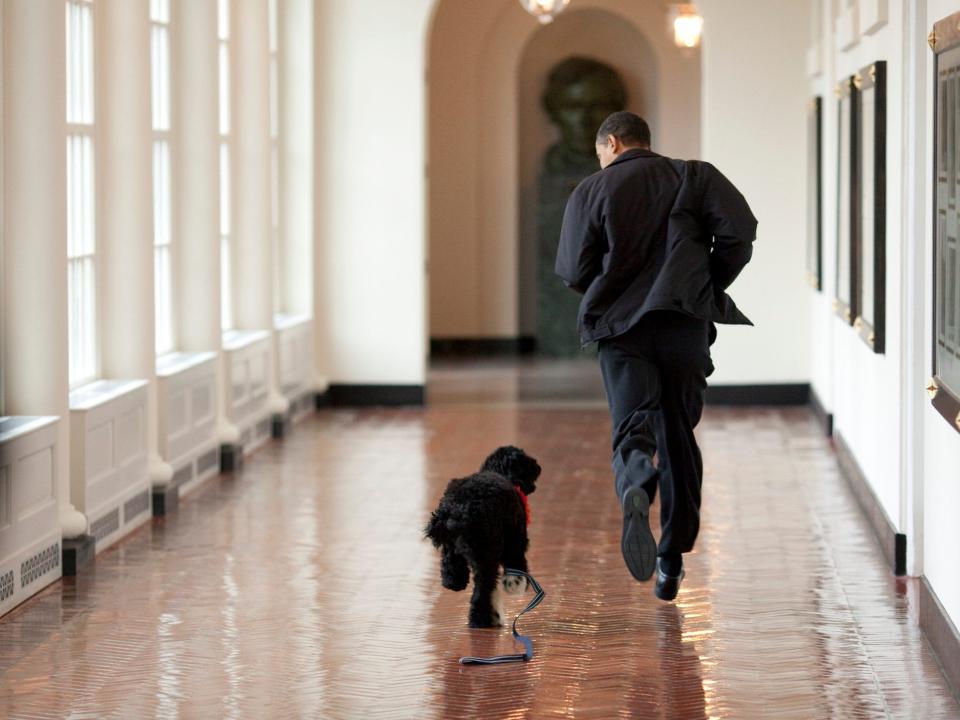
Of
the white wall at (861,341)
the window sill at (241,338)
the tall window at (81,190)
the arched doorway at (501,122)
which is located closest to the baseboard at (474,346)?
the arched doorway at (501,122)

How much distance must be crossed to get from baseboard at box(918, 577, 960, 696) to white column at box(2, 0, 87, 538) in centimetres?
353

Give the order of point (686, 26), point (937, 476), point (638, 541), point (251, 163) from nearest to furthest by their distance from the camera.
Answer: point (638, 541) → point (937, 476) → point (251, 163) → point (686, 26)

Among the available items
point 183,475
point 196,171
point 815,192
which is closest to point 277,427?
point 183,475

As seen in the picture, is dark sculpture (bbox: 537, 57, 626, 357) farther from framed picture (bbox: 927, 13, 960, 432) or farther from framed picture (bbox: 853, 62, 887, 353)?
framed picture (bbox: 927, 13, 960, 432)

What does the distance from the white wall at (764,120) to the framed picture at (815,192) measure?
0.65 ft

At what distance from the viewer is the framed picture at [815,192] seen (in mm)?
10734

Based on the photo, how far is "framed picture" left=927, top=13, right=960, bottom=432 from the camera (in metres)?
4.57

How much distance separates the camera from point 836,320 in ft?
31.8

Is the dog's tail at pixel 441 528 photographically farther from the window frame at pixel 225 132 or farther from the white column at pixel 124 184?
the window frame at pixel 225 132

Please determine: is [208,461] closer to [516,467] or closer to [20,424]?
[20,424]

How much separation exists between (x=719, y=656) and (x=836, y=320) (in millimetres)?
5052

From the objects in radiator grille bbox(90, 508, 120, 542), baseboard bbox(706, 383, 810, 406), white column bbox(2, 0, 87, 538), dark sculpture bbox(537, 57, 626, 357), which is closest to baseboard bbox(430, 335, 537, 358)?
dark sculpture bbox(537, 57, 626, 357)

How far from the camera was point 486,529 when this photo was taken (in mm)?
4977

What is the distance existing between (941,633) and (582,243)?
5.96 ft
